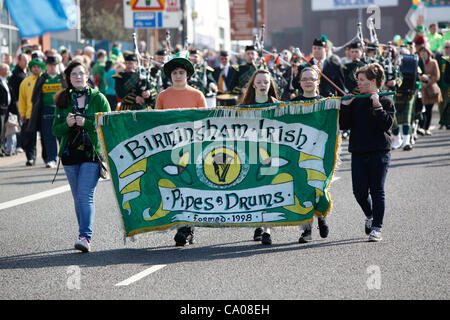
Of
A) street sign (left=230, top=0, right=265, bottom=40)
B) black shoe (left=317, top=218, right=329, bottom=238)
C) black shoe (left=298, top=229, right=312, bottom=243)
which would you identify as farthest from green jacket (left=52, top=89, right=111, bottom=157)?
street sign (left=230, top=0, right=265, bottom=40)

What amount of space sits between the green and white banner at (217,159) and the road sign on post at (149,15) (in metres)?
14.8

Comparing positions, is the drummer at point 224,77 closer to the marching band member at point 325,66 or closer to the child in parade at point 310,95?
the marching band member at point 325,66

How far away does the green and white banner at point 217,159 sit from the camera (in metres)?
8.53

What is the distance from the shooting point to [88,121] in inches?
335

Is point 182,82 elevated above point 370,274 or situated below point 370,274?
above

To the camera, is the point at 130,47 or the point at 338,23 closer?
the point at 130,47

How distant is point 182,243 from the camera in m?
8.63

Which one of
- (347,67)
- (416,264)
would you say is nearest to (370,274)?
(416,264)

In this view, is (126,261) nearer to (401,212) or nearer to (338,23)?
(401,212)

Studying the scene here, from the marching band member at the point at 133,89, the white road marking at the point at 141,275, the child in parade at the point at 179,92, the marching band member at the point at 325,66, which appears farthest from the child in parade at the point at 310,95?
the marching band member at the point at 133,89

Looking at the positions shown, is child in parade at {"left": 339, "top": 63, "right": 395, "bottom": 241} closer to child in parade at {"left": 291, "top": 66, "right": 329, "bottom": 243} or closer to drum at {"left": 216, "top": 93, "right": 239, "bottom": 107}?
child in parade at {"left": 291, "top": 66, "right": 329, "bottom": 243}

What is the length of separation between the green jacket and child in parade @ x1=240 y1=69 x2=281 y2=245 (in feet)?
4.53
